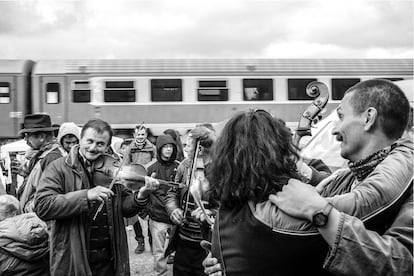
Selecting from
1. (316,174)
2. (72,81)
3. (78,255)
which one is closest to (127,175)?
(78,255)

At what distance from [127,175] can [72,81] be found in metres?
13.9

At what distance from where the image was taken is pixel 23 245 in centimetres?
326

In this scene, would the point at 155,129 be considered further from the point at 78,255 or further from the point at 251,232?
the point at 251,232

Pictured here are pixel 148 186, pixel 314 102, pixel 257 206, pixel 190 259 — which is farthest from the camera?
pixel 190 259

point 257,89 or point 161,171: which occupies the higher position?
point 257,89

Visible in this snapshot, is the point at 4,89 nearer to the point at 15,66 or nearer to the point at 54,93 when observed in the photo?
the point at 15,66

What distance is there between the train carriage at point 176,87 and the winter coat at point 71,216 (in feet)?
41.6

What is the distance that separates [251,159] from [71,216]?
179cm

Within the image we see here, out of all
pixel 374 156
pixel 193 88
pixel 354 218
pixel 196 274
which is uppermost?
pixel 193 88

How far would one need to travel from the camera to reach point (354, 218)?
1.53 meters

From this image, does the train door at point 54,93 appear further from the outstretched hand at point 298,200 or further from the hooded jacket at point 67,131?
the outstretched hand at point 298,200

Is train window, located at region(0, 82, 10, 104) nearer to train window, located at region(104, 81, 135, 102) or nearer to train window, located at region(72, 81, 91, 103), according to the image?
train window, located at region(72, 81, 91, 103)

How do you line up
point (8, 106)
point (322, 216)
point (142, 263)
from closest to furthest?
point (322, 216)
point (142, 263)
point (8, 106)

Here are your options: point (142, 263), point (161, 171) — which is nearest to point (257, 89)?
point (142, 263)
